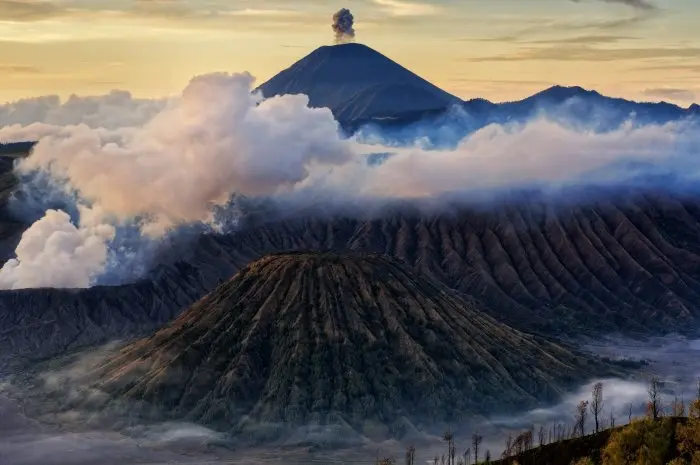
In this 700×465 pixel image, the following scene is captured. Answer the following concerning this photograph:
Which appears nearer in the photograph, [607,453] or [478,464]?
[607,453]

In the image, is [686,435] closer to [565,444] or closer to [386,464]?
[565,444]

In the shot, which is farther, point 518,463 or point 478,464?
point 478,464

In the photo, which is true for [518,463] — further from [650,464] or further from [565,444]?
[650,464]

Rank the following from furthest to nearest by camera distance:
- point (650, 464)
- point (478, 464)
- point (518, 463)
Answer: point (478, 464) < point (518, 463) < point (650, 464)

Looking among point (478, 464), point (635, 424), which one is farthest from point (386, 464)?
point (635, 424)

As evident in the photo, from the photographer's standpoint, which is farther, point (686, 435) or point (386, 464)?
point (386, 464)

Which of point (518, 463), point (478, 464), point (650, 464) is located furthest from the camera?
point (478, 464)

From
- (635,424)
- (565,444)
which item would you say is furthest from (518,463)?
(635,424)

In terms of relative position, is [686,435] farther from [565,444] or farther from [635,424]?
[565,444]
